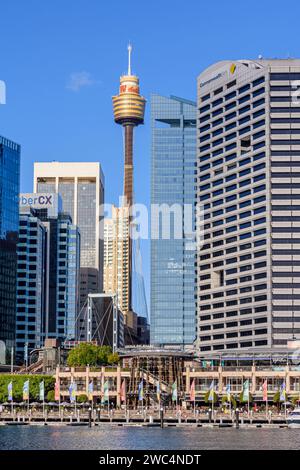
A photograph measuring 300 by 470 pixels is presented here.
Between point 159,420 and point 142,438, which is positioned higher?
point 142,438

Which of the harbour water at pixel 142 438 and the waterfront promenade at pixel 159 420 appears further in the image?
the waterfront promenade at pixel 159 420

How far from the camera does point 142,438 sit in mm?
149000

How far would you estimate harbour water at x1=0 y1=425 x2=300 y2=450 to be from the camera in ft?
436

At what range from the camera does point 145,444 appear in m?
138

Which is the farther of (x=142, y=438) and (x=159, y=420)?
(x=159, y=420)

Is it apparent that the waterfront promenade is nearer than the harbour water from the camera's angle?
No

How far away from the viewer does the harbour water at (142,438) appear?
436 ft

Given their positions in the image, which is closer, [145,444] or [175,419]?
[145,444]
